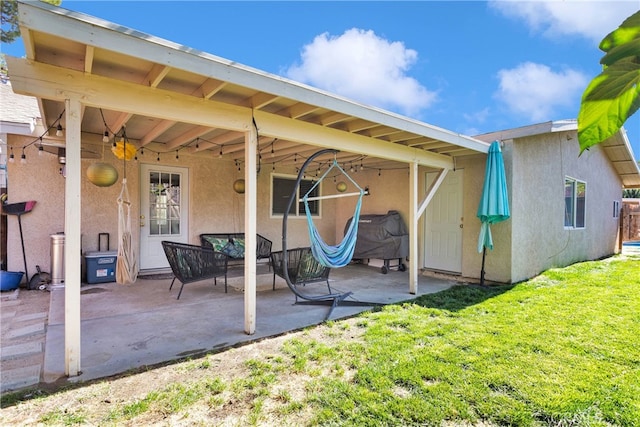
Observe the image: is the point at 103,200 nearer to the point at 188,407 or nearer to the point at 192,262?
the point at 192,262

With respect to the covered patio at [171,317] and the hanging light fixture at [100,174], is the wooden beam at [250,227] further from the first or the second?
the hanging light fixture at [100,174]

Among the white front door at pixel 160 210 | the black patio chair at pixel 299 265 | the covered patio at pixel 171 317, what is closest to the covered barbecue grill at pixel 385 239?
the covered patio at pixel 171 317

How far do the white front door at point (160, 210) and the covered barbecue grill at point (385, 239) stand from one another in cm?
375

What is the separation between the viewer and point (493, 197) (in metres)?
5.70

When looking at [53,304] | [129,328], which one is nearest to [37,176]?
[53,304]

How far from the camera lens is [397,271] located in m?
7.56

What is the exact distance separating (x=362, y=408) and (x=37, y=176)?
19.9ft

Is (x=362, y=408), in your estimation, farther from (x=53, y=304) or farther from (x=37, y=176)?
(x=37, y=176)

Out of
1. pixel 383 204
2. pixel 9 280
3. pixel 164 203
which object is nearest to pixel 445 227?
pixel 383 204

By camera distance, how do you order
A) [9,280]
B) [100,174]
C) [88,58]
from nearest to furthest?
[88,58]
[100,174]
[9,280]

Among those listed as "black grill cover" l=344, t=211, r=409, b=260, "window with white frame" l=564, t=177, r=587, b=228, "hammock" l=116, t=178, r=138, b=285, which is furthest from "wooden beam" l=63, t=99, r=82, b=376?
"window with white frame" l=564, t=177, r=587, b=228

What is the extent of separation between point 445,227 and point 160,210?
18.4ft

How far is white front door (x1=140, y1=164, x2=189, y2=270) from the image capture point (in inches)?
260

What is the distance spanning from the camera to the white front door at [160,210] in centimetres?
661
